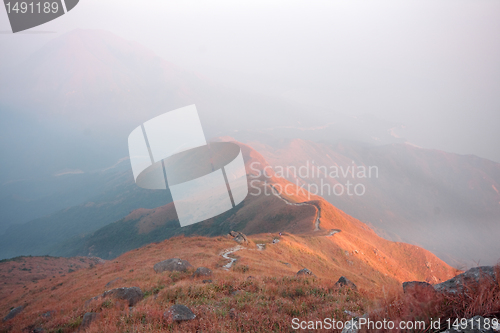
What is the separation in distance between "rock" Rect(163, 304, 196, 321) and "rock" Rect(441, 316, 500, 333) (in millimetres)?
4775

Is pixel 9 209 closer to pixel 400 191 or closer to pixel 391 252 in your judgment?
pixel 391 252

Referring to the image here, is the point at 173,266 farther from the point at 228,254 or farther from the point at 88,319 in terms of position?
the point at 88,319

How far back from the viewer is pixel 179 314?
5.02 m

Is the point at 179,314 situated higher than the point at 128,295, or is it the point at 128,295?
the point at 179,314

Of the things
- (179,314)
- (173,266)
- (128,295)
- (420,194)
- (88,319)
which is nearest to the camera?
(179,314)

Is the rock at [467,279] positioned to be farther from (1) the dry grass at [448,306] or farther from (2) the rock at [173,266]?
(2) the rock at [173,266]

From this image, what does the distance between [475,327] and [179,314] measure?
5.19 m

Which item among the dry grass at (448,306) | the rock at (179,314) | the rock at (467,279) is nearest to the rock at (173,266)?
the rock at (179,314)

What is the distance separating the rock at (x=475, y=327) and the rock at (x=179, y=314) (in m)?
4.77

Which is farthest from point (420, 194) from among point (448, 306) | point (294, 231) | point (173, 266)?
point (448, 306)

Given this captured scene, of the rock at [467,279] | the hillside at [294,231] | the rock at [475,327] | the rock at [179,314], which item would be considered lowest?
the hillside at [294,231]

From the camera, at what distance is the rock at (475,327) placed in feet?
6.86

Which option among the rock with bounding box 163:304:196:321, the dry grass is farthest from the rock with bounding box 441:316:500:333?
the rock with bounding box 163:304:196:321

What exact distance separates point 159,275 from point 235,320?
766cm
